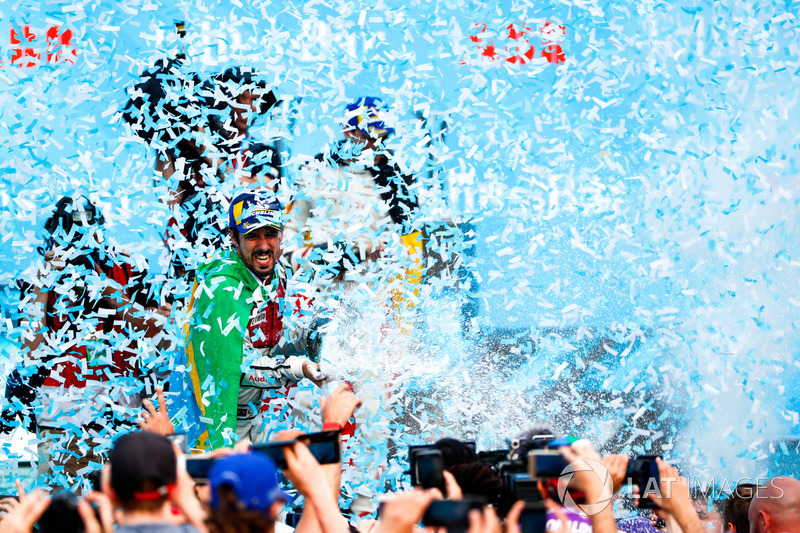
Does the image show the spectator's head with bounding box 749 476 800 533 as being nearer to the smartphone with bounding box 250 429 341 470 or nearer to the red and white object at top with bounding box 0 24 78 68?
the smartphone with bounding box 250 429 341 470

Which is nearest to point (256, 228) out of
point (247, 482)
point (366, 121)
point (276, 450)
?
point (366, 121)

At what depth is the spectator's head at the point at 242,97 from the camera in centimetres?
567

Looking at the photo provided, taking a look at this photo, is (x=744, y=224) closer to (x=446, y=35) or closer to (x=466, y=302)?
(x=466, y=302)

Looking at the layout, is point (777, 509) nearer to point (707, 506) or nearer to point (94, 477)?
point (707, 506)

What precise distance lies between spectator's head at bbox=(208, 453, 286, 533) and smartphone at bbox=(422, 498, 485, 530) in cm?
54

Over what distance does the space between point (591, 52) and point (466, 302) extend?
7.23ft

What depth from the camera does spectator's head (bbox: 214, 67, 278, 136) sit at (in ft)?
18.6

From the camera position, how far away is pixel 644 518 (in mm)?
5355

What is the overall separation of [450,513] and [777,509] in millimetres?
2164

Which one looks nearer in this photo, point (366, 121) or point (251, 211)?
point (251, 211)

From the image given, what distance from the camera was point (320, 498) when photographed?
108 inches

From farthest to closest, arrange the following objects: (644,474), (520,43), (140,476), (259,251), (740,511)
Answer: (520,43)
(259,251)
(740,511)
(644,474)
(140,476)

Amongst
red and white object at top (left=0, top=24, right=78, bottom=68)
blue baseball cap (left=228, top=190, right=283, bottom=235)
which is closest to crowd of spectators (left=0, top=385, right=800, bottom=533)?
blue baseball cap (left=228, top=190, right=283, bottom=235)

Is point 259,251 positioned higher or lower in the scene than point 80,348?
higher
